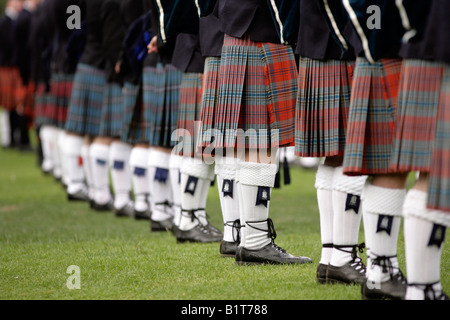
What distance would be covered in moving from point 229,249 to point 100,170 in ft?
8.27

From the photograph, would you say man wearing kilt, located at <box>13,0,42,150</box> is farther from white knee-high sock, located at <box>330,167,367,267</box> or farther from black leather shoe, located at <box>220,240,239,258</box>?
white knee-high sock, located at <box>330,167,367,267</box>

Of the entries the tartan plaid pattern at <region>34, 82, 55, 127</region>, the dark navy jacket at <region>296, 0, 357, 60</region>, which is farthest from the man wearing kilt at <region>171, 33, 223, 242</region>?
the tartan plaid pattern at <region>34, 82, 55, 127</region>

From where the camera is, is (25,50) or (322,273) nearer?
(322,273)

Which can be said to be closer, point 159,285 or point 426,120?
point 426,120

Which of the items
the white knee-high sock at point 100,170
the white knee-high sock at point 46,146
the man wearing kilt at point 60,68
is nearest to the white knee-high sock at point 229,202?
the white knee-high sock at point 100,170

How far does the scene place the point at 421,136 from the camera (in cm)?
254

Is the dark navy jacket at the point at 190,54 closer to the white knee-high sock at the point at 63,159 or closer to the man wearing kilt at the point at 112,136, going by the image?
the man wearing kilt at the point at 112,136

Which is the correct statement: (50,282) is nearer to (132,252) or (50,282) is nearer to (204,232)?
(132,252)

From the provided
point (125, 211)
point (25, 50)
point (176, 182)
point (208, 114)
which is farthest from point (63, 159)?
point (208, 114)

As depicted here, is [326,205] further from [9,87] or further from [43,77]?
[9,87]

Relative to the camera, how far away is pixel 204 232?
4.48m

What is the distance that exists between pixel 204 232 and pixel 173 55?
40.3 inches

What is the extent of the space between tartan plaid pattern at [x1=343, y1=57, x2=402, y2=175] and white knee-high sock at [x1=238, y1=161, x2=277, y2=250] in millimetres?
838
